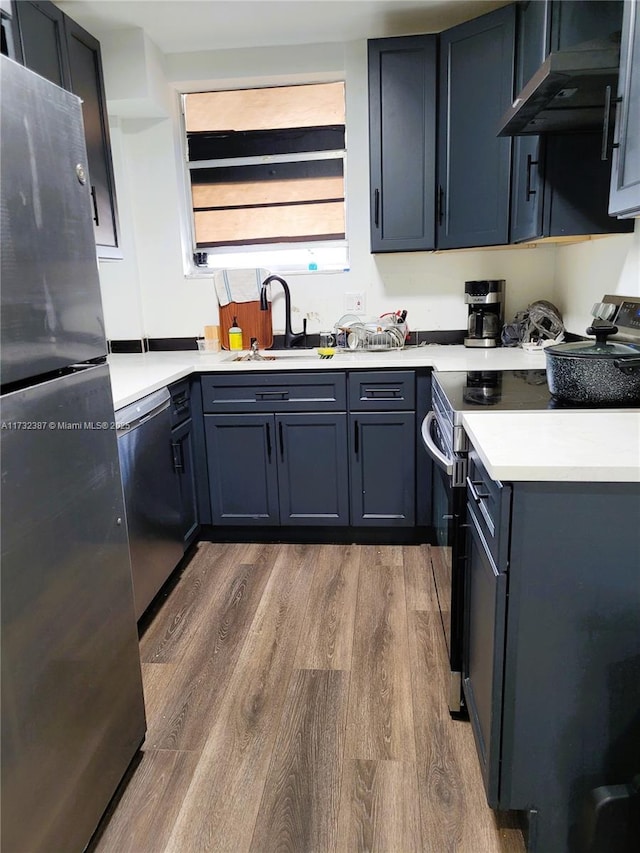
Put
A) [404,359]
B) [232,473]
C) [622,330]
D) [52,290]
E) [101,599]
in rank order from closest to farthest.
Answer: [52,290]
[101,599]
[622,330]
[404,359]
[232,473]

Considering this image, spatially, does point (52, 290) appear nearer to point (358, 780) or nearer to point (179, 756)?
point (179, 756)

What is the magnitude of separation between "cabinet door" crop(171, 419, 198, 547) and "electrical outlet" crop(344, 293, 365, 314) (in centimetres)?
112

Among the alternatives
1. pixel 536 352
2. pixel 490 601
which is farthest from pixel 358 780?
pixel 536 352

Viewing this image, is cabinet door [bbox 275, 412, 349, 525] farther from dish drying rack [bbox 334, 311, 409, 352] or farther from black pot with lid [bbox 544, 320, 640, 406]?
black pot with lid [bbox 544, 320, 640, 406]

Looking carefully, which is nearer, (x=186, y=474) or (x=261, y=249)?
(x=186, y=474)

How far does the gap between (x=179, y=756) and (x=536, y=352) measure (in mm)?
2174

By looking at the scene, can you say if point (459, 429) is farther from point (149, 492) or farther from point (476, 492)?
point (149, 492)

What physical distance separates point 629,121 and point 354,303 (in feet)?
6.20

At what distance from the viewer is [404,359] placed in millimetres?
2725

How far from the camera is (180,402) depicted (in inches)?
107

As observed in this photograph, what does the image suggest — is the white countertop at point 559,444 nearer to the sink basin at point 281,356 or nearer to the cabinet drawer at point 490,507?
the cabinet drawer at point 490,507

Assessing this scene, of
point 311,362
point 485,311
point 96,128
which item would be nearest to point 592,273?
point 485,311

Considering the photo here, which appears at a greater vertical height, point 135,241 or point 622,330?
point 135,241

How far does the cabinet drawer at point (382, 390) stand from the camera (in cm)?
272
